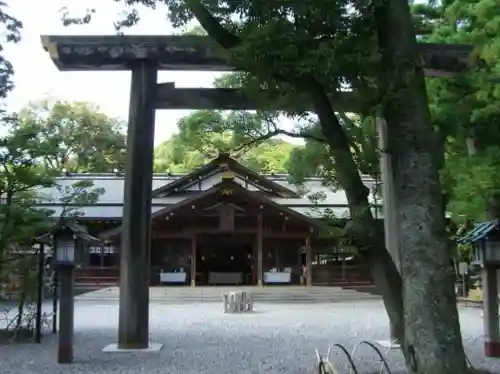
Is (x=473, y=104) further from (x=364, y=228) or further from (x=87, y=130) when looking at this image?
(x=87, y=130)

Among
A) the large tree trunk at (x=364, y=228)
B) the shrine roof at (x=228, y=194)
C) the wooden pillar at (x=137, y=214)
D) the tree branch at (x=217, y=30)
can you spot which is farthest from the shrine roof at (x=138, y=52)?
the shrine roof at (x=228, y=194)

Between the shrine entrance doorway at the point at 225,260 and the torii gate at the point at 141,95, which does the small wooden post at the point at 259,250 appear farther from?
the torii gate at the point at 141,95

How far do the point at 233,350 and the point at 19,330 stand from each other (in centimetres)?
486

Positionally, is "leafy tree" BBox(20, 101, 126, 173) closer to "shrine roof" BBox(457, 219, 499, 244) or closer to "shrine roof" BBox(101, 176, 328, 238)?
"shrine roof" BBox(101, 176, 328, 238)

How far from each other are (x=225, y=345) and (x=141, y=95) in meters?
4.56

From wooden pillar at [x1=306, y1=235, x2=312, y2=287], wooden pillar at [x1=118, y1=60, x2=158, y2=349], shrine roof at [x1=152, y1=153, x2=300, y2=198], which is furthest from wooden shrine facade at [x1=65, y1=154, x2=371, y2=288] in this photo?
wooden pillar at [x1=118, y1=60, x2=158, y2=349]

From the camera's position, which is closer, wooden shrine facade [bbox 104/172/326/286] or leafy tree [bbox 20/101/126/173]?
wooden shrine facade [bbox 104/172/326/286]

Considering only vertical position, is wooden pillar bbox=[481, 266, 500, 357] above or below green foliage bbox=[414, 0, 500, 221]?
below

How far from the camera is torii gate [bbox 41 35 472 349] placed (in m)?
9.77

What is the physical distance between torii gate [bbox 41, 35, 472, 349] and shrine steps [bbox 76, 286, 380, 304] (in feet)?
47.6

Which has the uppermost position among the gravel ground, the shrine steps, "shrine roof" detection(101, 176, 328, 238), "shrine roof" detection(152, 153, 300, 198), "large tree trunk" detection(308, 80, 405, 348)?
"shrine roof" detection(152, 153, 300, 198)

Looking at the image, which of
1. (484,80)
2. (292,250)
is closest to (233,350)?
(484,80)

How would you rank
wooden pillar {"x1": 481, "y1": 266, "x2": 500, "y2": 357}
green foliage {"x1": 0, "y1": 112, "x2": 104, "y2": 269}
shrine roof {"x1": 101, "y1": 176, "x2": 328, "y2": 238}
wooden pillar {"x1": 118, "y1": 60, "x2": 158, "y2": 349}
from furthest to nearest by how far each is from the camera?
shrine roof {"x1": 101, "y1": 176, "x2": 328, "y2": 238}
green foliage {"x1": 0, "y1": 112, "x2": 104, "y2": 269}
wooden pillar {"x1": 118, "y1": 60, "x2": 158, "y2": 349}
wooden pillar {"x1": 481, "y1": 266, "x2": 500, "y2": 357}

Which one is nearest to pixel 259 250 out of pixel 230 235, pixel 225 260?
pixel 230 235
